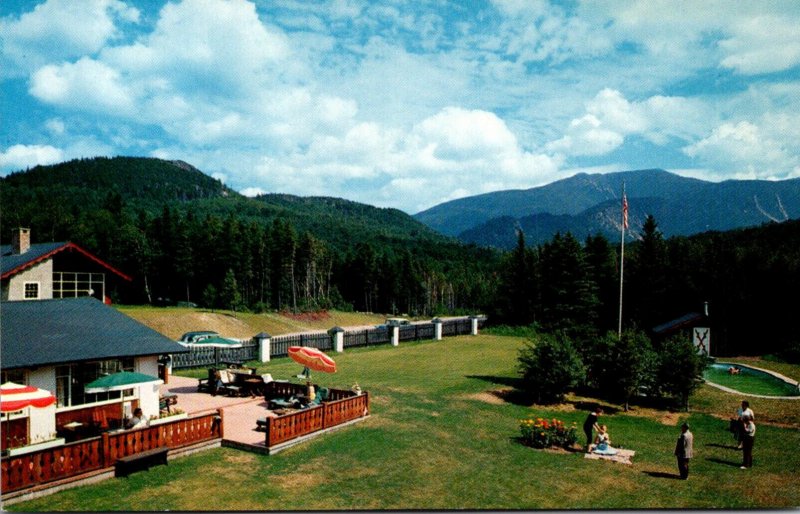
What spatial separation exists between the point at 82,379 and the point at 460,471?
9.97 metres

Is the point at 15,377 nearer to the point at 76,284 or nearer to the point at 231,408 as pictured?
the point at 231,408

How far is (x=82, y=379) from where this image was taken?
13.2 m

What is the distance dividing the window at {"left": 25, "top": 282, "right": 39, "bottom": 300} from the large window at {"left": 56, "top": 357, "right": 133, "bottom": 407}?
8.91m

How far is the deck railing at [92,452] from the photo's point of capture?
8.95 metres

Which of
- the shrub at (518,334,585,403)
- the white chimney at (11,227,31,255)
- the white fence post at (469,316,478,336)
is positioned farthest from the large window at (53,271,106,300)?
the white fence post at (469,316,478,336)

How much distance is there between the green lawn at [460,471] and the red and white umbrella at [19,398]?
1767 millimetres

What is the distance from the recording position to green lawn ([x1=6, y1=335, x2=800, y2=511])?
980 cm

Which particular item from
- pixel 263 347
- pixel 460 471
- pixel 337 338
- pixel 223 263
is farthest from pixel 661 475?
pixel 223 263

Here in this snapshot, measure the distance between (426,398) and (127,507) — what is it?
11.7 meters

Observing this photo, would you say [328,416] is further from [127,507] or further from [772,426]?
[772,426]

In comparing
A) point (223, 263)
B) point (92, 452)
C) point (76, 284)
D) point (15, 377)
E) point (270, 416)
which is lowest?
point (270, 416)

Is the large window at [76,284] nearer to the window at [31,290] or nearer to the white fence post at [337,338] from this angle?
the window at [31,290]

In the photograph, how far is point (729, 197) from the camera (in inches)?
6501

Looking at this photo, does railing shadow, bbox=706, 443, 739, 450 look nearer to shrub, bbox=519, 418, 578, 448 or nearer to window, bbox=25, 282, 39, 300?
shrub, bbox=519, 418, 578, 448
